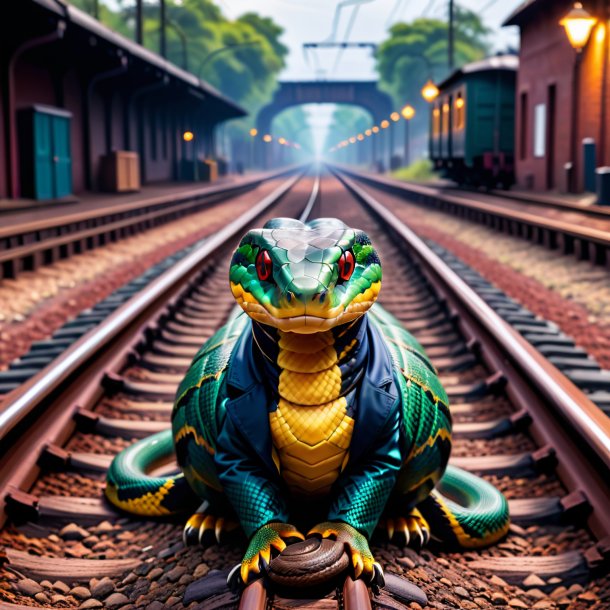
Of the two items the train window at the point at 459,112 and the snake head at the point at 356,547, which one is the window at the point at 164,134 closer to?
the train window at the point at 459,112

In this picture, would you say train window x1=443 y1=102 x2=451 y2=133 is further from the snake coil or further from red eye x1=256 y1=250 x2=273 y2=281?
the snake coil

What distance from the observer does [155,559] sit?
2.90m

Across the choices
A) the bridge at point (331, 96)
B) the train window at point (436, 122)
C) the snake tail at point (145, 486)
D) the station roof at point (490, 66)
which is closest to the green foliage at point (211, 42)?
the bridge at point (331, 96)

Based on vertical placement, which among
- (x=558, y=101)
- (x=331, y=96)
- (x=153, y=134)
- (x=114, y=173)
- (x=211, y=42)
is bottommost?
(x=114, y=173)

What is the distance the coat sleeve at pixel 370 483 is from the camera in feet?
8.00

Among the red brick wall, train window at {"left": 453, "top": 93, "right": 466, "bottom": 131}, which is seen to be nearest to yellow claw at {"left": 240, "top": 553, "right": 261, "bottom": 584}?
the red brick wall

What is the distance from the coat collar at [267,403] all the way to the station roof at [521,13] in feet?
80.8

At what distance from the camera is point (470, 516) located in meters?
3.05

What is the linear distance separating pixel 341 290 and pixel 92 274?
885 cm

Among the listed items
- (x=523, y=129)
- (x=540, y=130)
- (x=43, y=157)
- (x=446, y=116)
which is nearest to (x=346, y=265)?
(x=43, y=157)

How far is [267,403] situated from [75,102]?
Answer: 80.7ft

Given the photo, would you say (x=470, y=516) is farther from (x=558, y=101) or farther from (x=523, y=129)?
(x=523, y=129)

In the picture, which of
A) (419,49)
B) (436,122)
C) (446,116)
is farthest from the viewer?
(419,49)

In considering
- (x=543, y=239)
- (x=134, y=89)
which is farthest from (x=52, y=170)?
(x=543, y=239)
